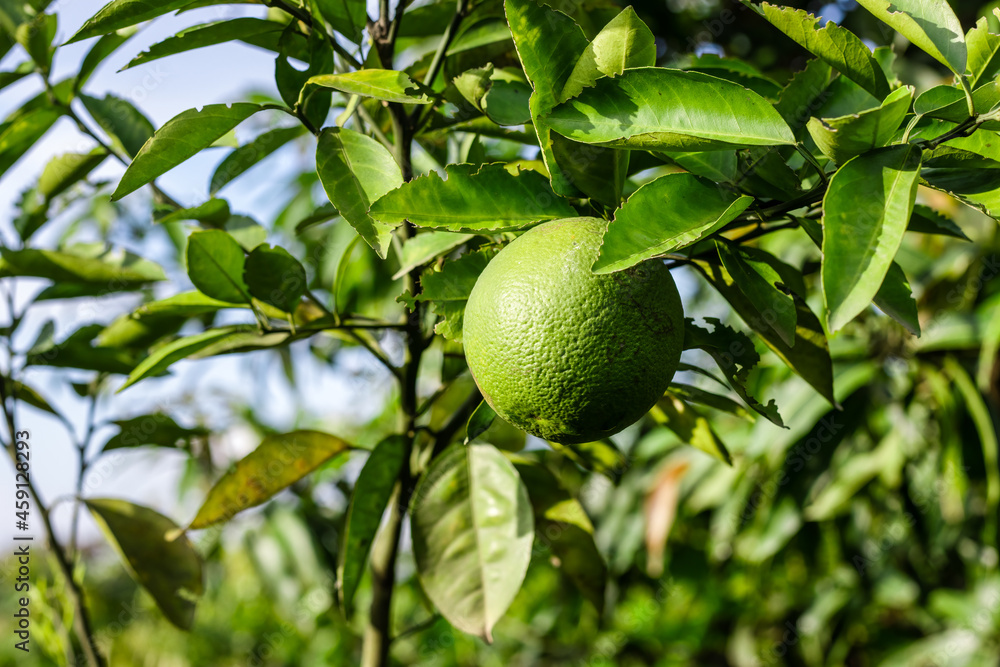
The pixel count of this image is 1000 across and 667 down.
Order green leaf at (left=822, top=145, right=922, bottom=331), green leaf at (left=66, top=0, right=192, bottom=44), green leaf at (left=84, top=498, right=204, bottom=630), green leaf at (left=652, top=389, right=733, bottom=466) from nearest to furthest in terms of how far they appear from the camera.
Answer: green leaf at (left=822, top=145, right=922, bottom=331), green leaf at (left=66, top=0, right=192, bottom=44), green leaf at (left=652, top=389, right=733, bottom=466), green leaf at (left=84, top=498, right=204, bottom=630)

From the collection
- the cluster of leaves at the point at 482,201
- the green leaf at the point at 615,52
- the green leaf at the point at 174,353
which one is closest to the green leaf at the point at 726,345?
the cluster of leaves at the point at 482,201

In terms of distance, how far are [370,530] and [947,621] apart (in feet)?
6.33

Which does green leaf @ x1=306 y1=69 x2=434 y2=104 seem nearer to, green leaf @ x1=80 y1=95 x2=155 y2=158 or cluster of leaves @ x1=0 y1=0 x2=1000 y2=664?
cluster of leaves @ x1=0 y1=0 x2=1000 y2=664

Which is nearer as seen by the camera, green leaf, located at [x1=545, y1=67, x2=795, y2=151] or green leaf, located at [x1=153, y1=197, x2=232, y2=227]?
green leaf, located at [x1=545, y1=67, x2=795, y2=151]

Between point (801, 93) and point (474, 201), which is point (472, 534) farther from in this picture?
point (801, 93)

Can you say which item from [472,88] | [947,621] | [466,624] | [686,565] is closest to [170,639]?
[686,565]

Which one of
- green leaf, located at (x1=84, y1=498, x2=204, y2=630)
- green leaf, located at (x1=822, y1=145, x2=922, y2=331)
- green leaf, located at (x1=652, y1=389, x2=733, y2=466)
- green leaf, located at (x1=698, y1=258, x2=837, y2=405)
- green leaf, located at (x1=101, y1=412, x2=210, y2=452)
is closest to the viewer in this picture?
green leaf, located at (x1=822, y1=145, x2=922, y2=331)

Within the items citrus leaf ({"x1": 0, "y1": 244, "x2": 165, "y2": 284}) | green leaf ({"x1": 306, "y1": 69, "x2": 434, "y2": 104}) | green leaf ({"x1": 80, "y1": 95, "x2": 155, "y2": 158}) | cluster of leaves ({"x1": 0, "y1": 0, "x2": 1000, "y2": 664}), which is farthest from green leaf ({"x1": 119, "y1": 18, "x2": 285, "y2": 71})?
citrus leaf ({"x1": 0, "y1": 244, "x2": 165, "y2": 284})

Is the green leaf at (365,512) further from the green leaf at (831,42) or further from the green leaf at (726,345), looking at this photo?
the green leaf at (831,42)

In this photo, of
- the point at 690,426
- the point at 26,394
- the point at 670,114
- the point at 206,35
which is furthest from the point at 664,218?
the point at 26,394

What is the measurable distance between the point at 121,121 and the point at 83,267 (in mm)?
183

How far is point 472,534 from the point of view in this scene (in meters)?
0.73

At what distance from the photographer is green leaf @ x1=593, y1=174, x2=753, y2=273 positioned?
18.5 inches

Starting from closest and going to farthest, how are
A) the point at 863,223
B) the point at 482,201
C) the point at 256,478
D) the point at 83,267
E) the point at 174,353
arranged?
the point at 863,223, the point at 482,201, the point at 174,353, the point at 256,478, the point at 83,267
